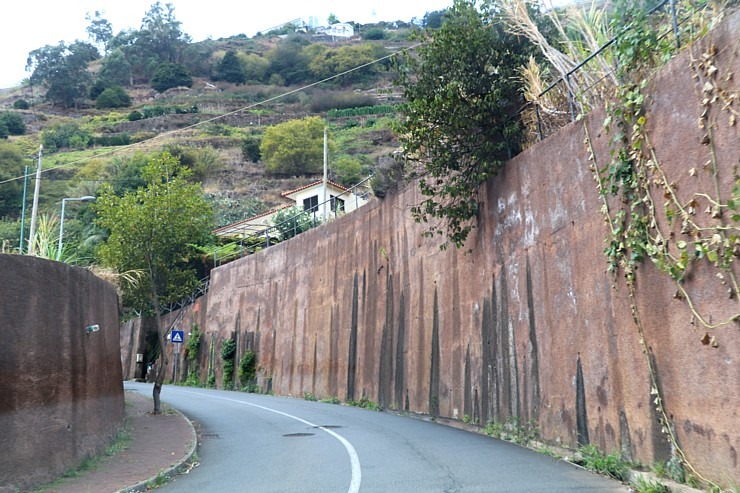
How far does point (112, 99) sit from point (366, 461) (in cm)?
12296

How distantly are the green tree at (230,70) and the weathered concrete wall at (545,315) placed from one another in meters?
117

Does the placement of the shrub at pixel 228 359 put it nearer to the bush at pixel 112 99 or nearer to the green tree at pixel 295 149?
the green tree at pixel 295 149

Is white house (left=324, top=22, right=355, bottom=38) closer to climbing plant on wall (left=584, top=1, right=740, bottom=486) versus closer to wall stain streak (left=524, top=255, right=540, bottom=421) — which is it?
wall stain streak (left=524, top=255, right=540, bottom=421)

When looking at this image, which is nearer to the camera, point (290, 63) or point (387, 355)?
point (387, 355)

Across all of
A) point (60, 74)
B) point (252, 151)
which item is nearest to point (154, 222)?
point (252, 151)

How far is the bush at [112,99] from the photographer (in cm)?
12106

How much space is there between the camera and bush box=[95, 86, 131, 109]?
121 metres

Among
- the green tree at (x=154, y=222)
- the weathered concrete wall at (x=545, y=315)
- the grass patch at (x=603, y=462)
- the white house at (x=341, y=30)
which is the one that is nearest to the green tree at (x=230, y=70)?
the white house at (x=341, y=30)

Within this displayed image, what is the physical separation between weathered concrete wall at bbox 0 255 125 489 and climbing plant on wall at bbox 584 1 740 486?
794cm

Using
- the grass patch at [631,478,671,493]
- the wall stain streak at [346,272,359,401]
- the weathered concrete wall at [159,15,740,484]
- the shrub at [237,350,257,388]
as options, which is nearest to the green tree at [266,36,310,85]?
the shrub at [237,350,257,388]

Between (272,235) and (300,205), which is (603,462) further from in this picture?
(300,205)

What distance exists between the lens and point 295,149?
3253 inches

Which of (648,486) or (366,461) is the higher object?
(648,486)

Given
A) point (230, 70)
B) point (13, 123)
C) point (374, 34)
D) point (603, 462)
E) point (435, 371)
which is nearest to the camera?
point (603, 462)
